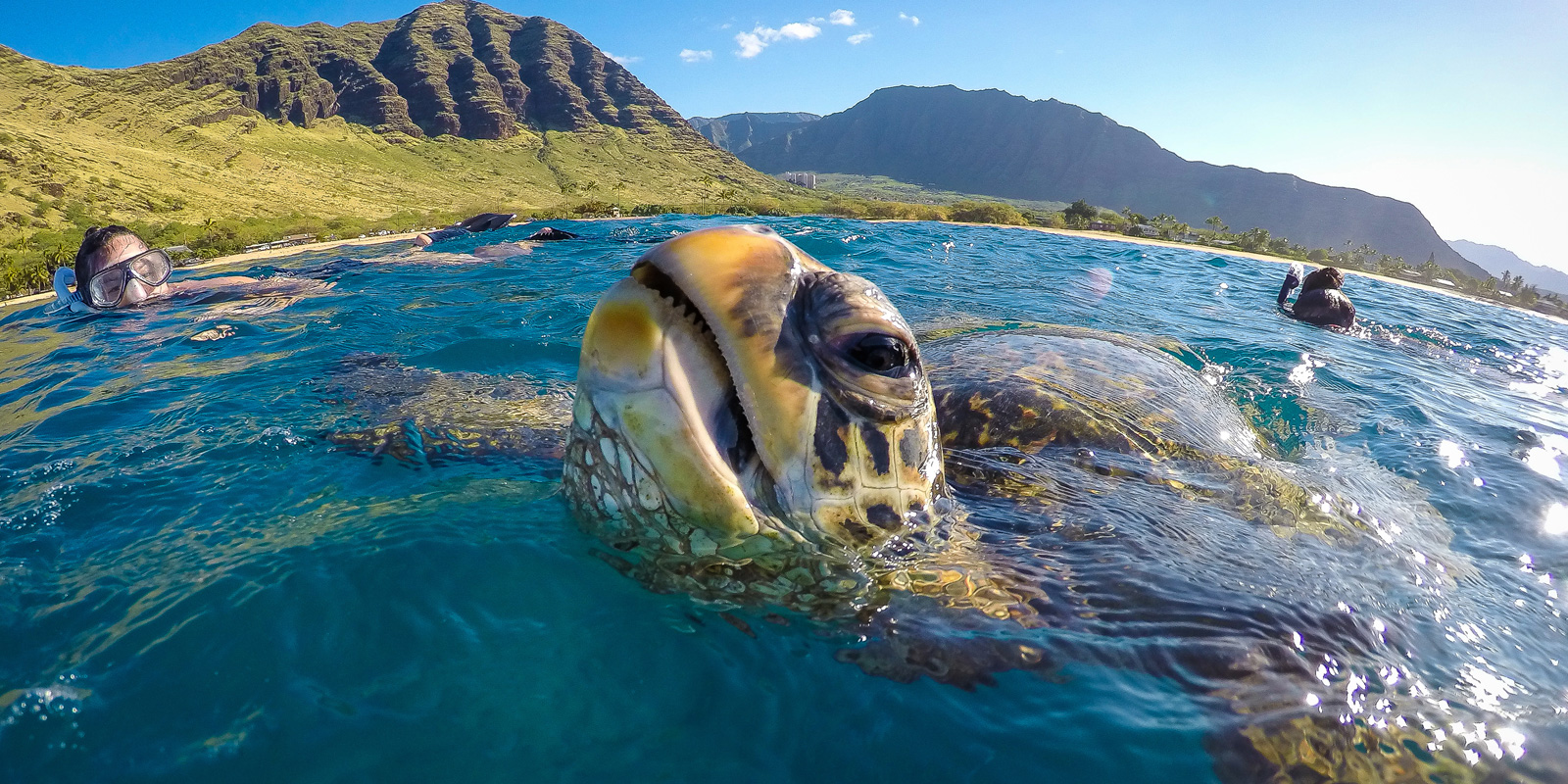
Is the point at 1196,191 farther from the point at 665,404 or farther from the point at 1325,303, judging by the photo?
the point at 665,404

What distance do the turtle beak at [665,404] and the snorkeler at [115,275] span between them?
993cm

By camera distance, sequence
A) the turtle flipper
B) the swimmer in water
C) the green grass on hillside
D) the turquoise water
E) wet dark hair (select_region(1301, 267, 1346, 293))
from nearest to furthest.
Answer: the turquoise water, the turtle flipper, wet dark hair (select_region(1301, 267, 1346, 293)), the swimmer in water, the green grass on hillside

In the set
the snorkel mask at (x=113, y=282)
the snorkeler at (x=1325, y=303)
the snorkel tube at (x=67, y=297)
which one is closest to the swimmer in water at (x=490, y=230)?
the snorkel mask at (x=113, y=282)

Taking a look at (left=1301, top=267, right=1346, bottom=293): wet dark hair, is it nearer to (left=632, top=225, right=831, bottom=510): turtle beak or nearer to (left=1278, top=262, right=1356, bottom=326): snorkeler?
(left=1278, top=262, right=1356, bottom=326): snorkeler

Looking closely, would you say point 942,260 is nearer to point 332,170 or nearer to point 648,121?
point 332,170

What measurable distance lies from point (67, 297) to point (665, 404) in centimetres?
1154

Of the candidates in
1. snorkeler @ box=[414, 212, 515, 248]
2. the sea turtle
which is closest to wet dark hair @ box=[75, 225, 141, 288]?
the sea turtle

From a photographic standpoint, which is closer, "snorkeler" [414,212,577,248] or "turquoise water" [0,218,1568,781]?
"turquoise water" [0,218,1568,781]

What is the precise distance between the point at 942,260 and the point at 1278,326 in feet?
21.6

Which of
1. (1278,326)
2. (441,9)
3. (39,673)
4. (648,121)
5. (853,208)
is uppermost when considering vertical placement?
(441,9)

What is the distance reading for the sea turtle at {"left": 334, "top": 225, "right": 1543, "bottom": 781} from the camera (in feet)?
5.14

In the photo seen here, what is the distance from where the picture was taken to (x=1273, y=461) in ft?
12.0

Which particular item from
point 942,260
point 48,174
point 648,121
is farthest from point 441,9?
point 942,260

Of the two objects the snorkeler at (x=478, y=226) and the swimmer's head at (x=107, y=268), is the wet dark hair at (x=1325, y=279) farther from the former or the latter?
the snorkeler at (x=478, y=226)
